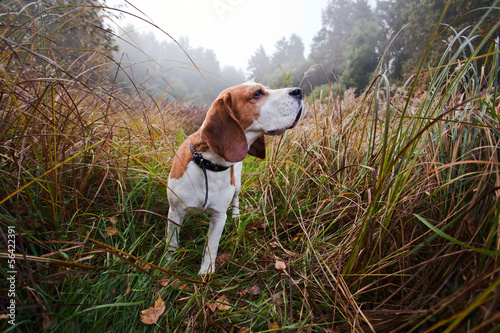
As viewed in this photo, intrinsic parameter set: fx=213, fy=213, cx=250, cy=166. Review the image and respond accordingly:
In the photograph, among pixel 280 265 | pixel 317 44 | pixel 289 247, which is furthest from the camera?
pixel 317 44

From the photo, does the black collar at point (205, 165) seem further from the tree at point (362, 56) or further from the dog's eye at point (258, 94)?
the tree at point (362, 56)

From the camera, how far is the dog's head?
143 cm

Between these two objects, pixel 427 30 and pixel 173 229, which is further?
pixel 427 30

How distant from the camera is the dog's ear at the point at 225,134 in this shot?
1424 mm

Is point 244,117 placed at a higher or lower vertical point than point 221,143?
higher

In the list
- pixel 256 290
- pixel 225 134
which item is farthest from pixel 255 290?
pixel 225 134

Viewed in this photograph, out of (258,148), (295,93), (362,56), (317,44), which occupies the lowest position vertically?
(258,148)

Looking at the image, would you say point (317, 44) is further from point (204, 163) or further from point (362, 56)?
point (204, 163)

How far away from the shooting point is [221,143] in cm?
143

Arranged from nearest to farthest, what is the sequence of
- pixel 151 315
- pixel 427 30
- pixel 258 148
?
pixel 151 315 < pixel 258 148 < pixel 427 30

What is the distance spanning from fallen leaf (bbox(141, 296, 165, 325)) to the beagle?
356 mm

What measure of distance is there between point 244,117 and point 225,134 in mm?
212

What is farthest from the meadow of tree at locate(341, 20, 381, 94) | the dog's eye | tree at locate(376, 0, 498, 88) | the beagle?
tree at locate(376, 0, 498, 88)

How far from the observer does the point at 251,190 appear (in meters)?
2.56
